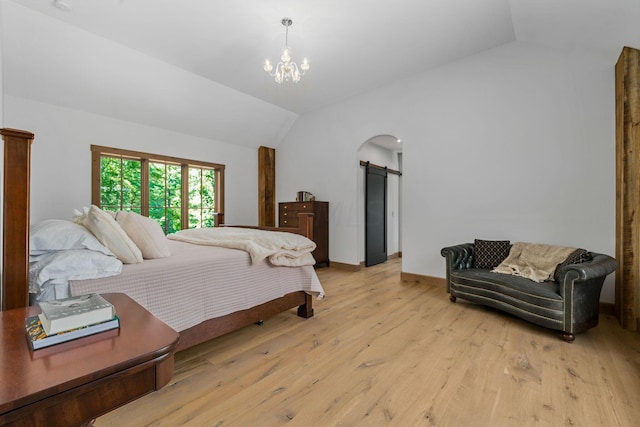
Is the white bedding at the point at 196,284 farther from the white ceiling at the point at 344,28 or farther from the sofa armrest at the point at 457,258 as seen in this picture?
the white ceiling at the point at 344,28

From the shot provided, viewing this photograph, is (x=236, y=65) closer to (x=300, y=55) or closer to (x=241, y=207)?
(x=300, y=55)

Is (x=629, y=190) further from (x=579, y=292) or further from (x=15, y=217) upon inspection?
(x=15, y=217)

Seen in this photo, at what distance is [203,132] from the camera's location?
5.14m

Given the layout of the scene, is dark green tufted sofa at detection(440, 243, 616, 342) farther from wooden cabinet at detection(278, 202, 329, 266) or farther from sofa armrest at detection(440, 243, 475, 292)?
wooden cabinet at detection(278, 202, 329, 266)

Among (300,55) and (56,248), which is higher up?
(300,55)

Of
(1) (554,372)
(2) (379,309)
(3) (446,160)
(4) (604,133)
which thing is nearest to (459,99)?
(3) (446,160)

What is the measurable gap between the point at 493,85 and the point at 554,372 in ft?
10.7

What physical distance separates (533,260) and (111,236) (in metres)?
3.76

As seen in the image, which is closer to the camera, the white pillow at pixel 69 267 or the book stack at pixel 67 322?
the book stack at pixel 67 322

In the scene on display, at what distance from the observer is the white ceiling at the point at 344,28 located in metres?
2.68

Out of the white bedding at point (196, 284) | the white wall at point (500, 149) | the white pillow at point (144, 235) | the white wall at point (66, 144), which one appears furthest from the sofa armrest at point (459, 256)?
the white wall at point (66, 144)

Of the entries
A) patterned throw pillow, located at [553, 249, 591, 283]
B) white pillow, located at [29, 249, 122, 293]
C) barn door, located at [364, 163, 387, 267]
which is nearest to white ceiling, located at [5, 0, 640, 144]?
patterned throw pillow, located at [553, 249, 591, 283]

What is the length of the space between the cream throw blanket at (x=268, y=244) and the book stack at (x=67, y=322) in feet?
4.68

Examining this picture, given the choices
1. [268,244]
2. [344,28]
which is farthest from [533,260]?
[344,28]
